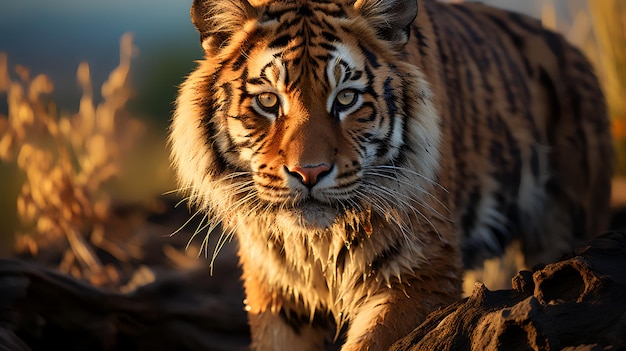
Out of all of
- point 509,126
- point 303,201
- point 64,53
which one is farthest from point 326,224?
point 64,53

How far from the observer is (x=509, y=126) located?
164 inches

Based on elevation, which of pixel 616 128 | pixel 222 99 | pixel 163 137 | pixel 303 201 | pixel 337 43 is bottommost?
pixel 163 137

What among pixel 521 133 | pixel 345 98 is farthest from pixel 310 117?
pixel 521 133

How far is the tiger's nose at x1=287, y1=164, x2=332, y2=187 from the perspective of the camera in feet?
9.14

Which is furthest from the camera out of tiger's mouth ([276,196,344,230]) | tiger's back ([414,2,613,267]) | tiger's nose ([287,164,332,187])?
tiger's back ([414,2,613,267])

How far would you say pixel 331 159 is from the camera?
283 centimetres

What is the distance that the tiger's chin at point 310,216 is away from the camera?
2.91 meters

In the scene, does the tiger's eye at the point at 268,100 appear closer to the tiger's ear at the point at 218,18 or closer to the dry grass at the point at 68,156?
the tiger's ear at the point at 218,18

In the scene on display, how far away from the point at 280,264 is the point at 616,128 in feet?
12.7

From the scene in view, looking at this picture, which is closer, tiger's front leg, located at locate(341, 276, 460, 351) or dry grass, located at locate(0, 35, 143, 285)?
tiger's front leg, located at locate(341, 276, 460, 351)

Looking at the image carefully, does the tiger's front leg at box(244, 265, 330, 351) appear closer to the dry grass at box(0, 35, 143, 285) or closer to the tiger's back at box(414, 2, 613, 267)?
the tiger's back at box(414, 2, 613, 267)

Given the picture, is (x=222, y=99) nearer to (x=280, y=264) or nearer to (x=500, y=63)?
(x=280, y=264)

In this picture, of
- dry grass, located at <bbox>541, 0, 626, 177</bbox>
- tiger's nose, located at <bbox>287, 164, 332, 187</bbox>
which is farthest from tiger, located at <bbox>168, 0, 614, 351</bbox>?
dry grass, located at <bbox>541, 0, 626, 177</bbox>

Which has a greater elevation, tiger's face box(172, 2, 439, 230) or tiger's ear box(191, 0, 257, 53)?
tiger's ear box(191, 0, 257, 53)
